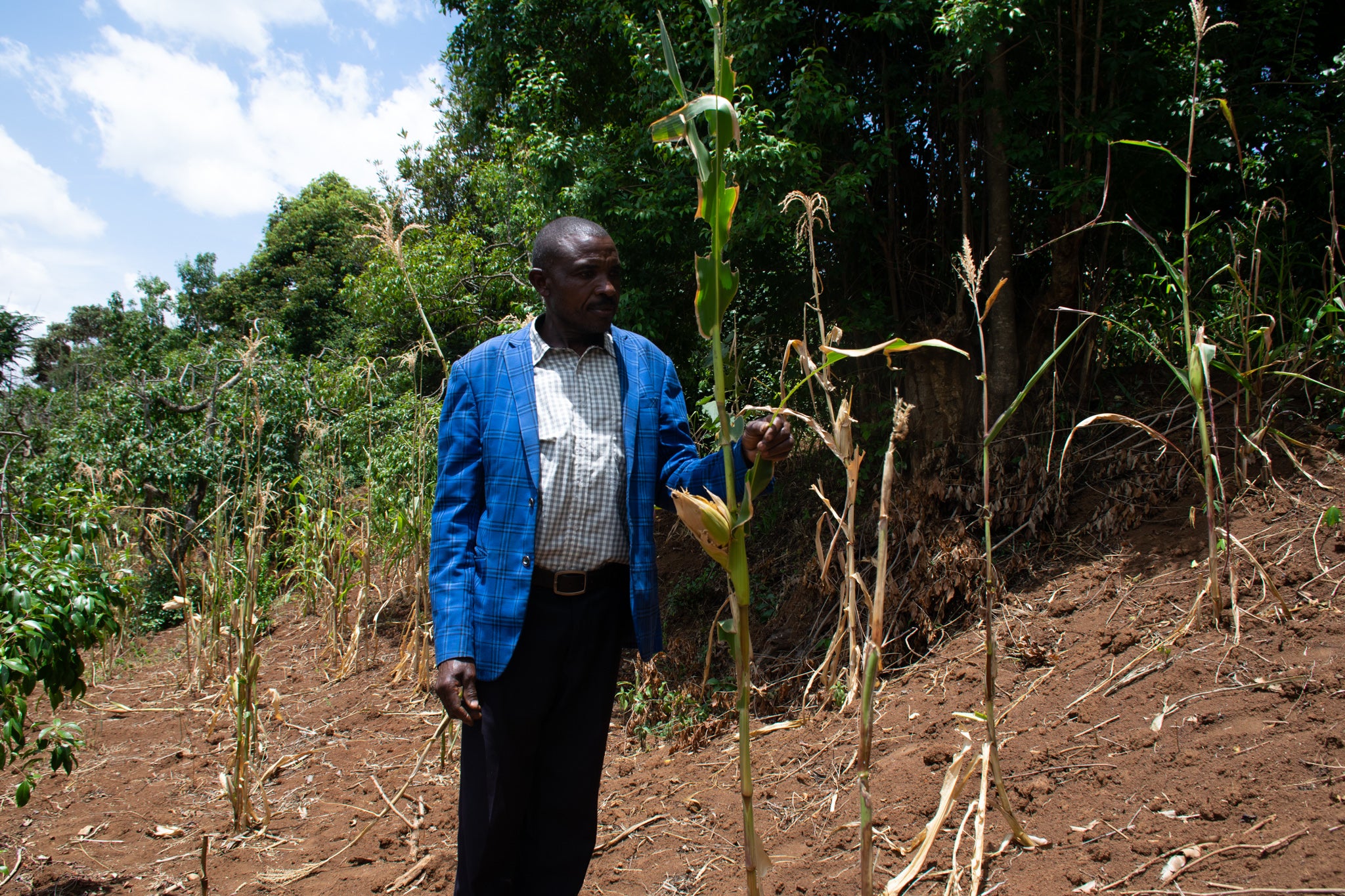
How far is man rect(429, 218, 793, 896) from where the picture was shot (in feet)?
6.28

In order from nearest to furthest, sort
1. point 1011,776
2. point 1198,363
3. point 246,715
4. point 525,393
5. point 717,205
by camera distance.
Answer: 1. point 717,205
2. point 525,393
3. point 1198,363
4. point 1011,776
5. point 246,715

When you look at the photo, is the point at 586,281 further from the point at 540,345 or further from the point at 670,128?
the point at 670,128

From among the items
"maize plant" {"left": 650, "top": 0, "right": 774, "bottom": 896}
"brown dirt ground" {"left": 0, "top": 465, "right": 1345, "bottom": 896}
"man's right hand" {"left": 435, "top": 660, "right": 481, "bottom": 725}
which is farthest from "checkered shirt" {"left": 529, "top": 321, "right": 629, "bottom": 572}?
"brown dirt ground" {"left": 0, "top": 465, "right": 1345, "bottom": 896}

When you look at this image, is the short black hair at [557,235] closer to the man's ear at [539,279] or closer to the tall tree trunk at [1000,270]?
the man's ear at [539,279]

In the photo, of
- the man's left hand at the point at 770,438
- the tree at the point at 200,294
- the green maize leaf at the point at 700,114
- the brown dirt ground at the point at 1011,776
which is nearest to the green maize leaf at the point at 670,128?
the green maize leaf at the point at 700,114

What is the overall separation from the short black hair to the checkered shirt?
20 cm

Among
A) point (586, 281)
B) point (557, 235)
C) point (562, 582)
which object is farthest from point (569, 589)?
point (557, 235)

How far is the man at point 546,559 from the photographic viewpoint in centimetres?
192

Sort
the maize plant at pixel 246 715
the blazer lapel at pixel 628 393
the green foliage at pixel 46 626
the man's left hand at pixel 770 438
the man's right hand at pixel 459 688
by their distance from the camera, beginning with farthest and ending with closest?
1. the maize plant at pixel 246 715
2. the green foliage at pixel 46 626
3. the blazer lapel at pixel 628 393
4. the man's right hand at pixel 459 688
5. the man's left hand at pixel 770 438

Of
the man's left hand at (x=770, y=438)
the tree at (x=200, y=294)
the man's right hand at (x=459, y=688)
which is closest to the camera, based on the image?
the man's left hand at (x=770, y=438)

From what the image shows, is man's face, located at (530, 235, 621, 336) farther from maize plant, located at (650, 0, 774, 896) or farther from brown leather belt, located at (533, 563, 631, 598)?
maize plant, located at (650, 0, 774, 896)

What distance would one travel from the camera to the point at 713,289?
1238mm

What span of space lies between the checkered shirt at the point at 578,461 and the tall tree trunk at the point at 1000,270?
9.85 ft

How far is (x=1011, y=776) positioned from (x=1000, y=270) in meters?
2.88
